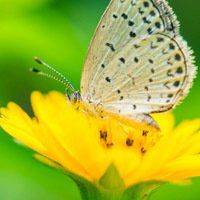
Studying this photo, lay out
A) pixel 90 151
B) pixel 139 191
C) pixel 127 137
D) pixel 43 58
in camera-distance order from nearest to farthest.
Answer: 1. pixel 90 151
2. pixel 139 191
3. pixel 127 137
4. pixel 43 58

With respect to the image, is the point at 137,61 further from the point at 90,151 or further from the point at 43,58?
the point at 43,58

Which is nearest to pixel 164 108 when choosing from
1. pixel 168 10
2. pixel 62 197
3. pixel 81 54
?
pixel 168 10

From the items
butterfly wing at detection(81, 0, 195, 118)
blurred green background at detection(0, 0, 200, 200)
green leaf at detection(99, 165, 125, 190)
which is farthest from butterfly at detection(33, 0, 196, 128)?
green leaf at detection(99, 165, 125, 190)

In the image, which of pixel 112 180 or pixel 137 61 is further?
pixel 137 61

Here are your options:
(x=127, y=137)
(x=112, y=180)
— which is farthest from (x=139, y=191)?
(x=127, y=137)

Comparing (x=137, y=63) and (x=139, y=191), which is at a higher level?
(x=137, y=63)

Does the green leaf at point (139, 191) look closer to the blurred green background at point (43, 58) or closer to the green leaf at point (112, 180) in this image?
the green leaf at point (112, 180)

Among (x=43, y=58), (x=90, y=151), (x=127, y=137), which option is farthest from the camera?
(x=43, y=58)

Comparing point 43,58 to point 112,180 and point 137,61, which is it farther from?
point 112,180

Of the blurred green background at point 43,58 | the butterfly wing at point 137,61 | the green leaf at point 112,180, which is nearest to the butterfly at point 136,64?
the butterfly wing at point 137,61
